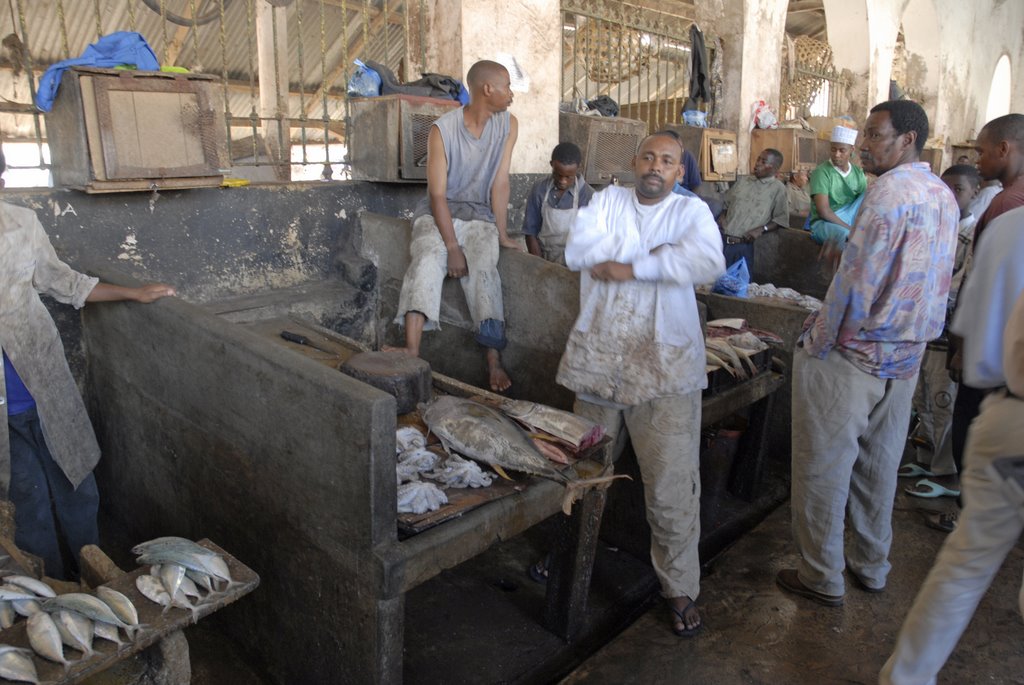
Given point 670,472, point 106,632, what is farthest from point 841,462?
point 106,632

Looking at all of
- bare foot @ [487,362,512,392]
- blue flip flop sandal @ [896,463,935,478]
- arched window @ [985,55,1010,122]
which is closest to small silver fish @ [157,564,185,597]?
bare foot @ [487,362,512,392]

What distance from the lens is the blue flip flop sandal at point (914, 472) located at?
4.64m

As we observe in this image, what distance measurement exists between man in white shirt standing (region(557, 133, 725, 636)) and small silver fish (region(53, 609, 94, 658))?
75.0 inches

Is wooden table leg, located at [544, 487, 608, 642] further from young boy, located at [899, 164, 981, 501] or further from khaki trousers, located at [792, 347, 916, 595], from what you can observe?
young boy, located at [899, 164, 981, 501]

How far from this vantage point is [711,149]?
7762mm

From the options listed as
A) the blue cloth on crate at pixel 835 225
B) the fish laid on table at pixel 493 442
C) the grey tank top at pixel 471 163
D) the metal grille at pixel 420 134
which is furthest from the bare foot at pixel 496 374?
the blue cloth on crate at pixel 835 225

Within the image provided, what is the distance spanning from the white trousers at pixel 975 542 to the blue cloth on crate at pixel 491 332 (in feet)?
8.01

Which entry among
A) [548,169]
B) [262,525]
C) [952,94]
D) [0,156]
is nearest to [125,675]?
[262,525]

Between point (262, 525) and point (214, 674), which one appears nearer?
point (262, 525)

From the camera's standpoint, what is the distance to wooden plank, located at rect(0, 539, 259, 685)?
5.56 feet

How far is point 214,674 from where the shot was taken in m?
2.99

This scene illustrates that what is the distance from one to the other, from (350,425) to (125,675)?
0.87 meters

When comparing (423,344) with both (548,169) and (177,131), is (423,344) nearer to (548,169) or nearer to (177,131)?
(177,131)

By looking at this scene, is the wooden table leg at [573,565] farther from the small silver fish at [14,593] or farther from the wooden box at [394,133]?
the wooden box at [394,133]
